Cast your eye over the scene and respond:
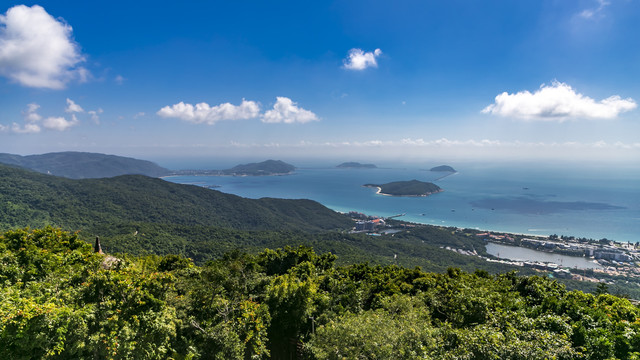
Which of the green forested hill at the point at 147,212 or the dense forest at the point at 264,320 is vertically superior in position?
the dense forest at the point at 264,320

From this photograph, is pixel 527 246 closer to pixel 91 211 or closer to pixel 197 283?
pixel 197 283

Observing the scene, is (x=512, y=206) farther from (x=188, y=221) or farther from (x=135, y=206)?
(x=135, y=206)

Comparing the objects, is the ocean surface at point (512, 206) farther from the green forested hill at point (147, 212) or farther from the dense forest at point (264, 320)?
the dense forest at point (264, 320)

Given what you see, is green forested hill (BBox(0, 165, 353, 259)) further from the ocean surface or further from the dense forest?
the dense forest

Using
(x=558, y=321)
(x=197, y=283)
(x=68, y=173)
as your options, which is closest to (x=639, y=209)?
(x=558, y=321)

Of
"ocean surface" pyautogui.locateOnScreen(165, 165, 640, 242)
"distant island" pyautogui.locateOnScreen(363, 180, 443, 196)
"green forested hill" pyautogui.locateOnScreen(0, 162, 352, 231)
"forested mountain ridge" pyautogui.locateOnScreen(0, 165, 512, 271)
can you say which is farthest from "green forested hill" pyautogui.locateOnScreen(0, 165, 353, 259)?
"distant island" pyautogui.locateOnScreen(363, 180, 443, 196)

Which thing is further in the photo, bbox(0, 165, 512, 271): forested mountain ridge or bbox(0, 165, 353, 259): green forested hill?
bbox(0, 165, 353, 259): green forested hill

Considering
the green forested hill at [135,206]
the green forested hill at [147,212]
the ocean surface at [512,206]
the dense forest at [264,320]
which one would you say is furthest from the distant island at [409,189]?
the dense forest at [264,320]

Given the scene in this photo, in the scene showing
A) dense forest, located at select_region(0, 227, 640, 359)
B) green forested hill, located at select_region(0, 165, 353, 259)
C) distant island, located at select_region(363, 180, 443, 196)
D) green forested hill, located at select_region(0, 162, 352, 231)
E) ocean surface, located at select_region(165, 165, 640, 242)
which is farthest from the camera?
distant island, located at select_region(363, 180, 443, 196)
